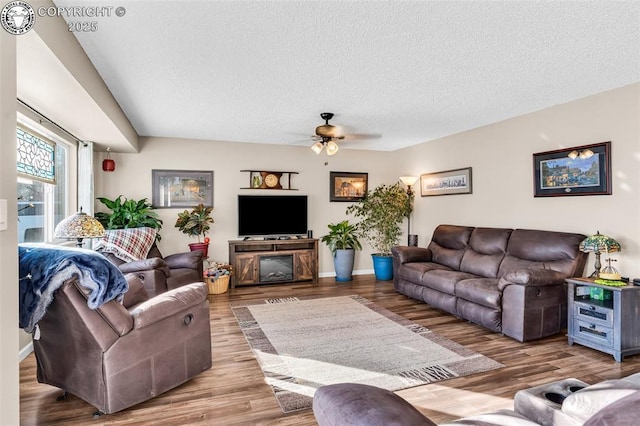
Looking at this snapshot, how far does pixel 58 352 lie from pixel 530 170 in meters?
4.85

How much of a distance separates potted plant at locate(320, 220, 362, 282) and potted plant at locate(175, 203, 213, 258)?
2049mm

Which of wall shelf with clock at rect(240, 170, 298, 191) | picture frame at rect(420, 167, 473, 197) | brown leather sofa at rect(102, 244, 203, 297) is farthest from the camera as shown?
wall shelf with clock at rect(240, 170, 298, 191)

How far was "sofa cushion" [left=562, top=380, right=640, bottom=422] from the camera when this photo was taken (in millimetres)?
927

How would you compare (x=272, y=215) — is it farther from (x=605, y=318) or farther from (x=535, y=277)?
(x=605, y=318)

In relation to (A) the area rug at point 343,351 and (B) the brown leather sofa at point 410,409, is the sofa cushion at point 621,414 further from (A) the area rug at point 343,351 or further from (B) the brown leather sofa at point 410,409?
(A) the area rug at point 343,351

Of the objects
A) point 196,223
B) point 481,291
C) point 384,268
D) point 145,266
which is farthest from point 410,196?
point 145,266

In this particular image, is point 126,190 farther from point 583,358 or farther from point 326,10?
point 583,358

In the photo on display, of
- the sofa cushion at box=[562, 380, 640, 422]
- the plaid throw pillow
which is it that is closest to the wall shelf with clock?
the plaid throw pillow

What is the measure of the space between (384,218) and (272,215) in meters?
1.97

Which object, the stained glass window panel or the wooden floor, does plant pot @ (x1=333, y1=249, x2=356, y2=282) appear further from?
the stained glass window panel

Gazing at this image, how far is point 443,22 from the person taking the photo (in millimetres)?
2186

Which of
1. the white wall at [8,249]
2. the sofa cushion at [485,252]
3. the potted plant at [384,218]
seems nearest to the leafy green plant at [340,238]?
the potted plant at [384,218]
